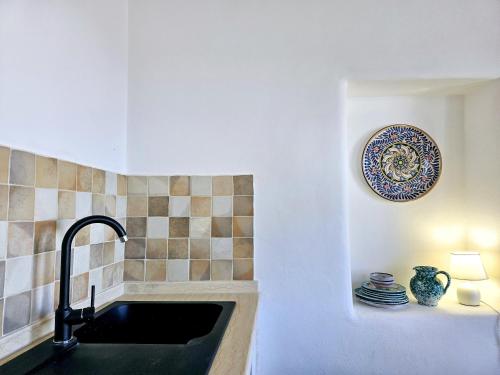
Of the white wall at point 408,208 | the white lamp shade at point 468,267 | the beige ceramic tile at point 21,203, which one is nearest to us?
the beige ceramic tile at point 21,203

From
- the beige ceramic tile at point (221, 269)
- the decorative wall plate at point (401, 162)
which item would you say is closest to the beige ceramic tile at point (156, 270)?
the beige ceramic tile at point (221, 269)

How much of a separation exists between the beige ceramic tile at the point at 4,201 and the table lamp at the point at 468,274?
184cm

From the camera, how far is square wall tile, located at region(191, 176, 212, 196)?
1.39 metres

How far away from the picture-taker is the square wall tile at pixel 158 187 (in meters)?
1.39

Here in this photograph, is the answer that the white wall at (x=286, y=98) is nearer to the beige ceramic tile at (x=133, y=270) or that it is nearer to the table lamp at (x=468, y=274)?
the beige ceramic tile at (x=133, y=270)

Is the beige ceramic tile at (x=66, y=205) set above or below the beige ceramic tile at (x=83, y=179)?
below

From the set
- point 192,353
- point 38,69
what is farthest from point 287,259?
point 38,69

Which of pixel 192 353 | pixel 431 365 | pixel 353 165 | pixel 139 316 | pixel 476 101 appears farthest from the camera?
pixel 353 165

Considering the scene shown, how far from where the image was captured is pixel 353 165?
1.71 meters

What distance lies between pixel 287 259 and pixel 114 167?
0.90m

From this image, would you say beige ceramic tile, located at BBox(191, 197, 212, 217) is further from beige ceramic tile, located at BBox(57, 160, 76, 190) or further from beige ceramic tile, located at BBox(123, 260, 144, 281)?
beige ceramic tile, located at BBox(57, 160, 76, 190)

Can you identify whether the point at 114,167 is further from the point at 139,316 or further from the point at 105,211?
the point at 139,316

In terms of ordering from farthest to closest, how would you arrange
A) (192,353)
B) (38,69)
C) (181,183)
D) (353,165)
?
(353,165) < (181,183) < (38,69) < (192,353)

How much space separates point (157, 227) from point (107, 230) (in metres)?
0.23
